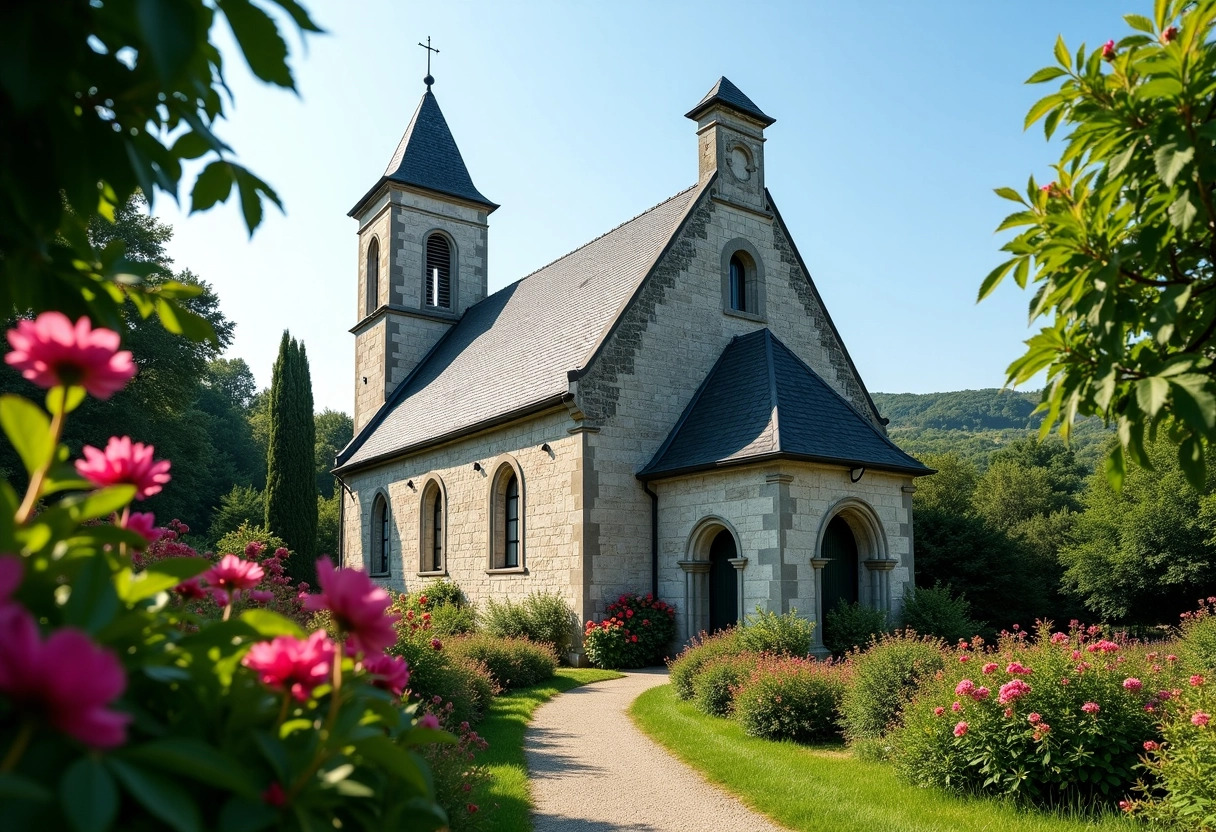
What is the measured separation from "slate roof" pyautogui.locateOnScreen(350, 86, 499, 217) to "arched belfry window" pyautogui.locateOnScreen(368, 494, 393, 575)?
9.90 meters

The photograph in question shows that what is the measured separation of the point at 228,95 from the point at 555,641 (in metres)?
15.6

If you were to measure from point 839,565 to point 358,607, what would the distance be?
15797 mm

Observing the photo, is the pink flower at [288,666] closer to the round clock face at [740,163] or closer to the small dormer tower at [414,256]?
the round clock face at [740,163]

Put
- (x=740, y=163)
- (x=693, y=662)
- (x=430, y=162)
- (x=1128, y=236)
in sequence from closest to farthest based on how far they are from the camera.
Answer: (x=1128, y=236)
(x=693, y=662)
(x=740, y=163)
(x=430, y=162)

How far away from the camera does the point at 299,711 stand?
1.76 metres

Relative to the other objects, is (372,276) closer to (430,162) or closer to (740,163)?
(430,162)

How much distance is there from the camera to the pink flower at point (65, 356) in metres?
1.53

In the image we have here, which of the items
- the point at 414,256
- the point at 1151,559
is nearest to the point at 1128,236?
the point at 414,256

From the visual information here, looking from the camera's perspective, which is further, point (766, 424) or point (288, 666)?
point (766, 424)

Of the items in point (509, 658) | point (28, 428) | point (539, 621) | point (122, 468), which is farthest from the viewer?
Result: point (539, 621)

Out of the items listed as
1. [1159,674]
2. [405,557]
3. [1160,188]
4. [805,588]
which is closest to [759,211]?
[805,588]

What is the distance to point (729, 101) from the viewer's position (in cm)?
1930

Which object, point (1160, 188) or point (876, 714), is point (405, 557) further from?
point (1160, 188)

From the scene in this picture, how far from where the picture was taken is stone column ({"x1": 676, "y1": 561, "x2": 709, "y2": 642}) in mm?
16344
